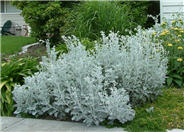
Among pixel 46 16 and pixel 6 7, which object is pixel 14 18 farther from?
pixel 46 16

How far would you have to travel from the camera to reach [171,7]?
287 inches

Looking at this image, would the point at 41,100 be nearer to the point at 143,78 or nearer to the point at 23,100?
the point at 23,100

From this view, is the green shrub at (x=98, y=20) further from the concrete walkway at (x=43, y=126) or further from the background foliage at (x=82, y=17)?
the concrete walkway at (x=43, y=126)

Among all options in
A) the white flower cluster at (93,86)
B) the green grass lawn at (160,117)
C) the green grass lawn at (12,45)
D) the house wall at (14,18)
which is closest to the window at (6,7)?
the house wall at (14,18)

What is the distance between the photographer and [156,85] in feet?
13.2

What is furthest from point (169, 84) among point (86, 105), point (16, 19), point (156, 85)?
point (16, 19)

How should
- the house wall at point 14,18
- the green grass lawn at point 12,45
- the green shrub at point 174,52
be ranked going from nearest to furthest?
the green shrub at point 174,52 < the green grass lawn at point 12,45 < the house wall at point 14,18

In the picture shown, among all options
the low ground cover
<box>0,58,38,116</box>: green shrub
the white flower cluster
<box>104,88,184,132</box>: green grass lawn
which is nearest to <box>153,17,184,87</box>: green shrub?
the low ground cover

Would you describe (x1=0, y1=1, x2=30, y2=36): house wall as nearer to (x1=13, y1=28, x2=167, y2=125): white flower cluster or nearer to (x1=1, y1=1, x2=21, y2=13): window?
(x1=1, y1=1, x2=21, y2=13): window

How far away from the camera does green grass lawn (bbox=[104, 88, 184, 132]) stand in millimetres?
3371

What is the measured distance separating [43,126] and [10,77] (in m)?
1.43

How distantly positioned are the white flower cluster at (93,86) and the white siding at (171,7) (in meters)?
3.54

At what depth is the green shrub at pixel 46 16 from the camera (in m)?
8.74

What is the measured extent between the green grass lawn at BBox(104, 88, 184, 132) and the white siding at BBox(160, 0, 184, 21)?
3.61m
